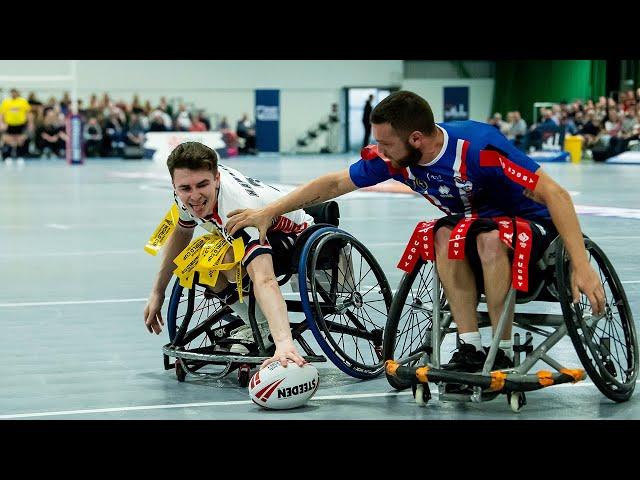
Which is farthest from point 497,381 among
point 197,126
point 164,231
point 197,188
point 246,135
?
point 246,135

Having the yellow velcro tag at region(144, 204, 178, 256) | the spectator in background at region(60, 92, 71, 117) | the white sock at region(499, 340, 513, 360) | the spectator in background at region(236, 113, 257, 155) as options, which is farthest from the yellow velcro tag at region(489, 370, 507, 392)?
the spectator in background at region(236, 113, 257, 155)

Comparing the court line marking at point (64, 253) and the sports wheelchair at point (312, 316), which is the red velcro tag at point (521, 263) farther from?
Answer: the court line marking at point (64, 253)

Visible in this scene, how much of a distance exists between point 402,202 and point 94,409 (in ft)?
36.9

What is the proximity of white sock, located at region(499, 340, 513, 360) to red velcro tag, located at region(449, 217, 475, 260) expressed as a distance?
16.0 inches

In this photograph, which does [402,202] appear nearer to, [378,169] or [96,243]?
[96,243]

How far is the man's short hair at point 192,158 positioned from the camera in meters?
4.77

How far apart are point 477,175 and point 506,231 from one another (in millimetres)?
269

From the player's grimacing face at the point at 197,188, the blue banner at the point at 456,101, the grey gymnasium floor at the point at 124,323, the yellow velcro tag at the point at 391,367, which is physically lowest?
the grey gymnasium floor at the point at 124,323

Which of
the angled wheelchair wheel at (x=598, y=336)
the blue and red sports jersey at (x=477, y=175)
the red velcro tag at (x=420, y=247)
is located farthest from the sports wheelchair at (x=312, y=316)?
the angled wheelchair wheel at (x=598, y=336)

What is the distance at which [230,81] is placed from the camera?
40.1 meters

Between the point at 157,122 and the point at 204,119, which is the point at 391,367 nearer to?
the point at 157,122

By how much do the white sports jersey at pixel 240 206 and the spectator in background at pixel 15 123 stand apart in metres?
25.9
